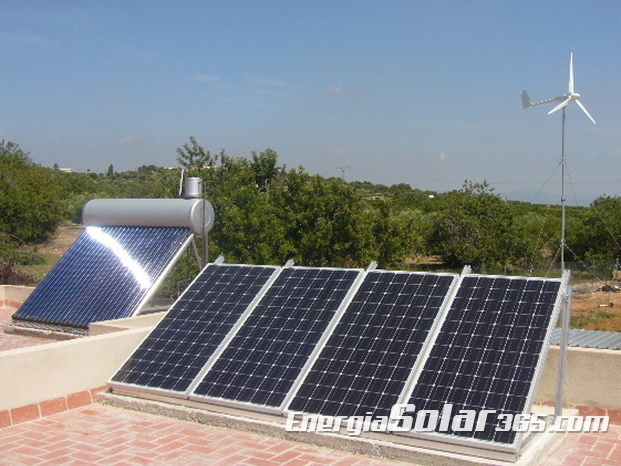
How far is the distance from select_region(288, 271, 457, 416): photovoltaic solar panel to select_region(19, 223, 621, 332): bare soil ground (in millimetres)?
19320

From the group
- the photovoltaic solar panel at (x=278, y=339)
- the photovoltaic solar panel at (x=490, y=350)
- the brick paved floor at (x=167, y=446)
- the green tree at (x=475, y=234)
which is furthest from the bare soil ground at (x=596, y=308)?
the brick paved floor at (x=167, y=446)

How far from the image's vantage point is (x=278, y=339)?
870 centimetres

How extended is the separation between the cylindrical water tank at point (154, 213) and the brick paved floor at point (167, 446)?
606 centimetres

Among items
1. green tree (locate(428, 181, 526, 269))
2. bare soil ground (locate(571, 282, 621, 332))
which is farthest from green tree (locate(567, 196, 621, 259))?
bare soil ground (locate(571, 282, 621, 332))

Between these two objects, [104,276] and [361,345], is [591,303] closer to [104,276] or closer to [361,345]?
[104,276]

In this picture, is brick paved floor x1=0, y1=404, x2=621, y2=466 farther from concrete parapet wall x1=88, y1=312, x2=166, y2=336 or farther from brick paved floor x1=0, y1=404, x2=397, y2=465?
concrete parapet wall x1=88, y1=312, x2=166, y2=336

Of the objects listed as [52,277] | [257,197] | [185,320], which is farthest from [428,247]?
[185,320]

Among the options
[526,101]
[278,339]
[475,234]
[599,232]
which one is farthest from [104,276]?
[599,232]

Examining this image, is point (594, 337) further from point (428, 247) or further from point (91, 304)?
point (428, 247)

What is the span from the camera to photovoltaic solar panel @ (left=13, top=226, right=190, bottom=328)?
12859 mm

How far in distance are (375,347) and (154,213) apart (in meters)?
7.84

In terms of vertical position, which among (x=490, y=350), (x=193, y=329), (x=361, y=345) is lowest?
(x=193, y=329)

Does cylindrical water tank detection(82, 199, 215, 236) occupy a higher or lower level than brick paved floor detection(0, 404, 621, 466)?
higher

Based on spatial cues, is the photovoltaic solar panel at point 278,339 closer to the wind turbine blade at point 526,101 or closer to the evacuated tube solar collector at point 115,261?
the evacuated tube solar collector at point 115,261
